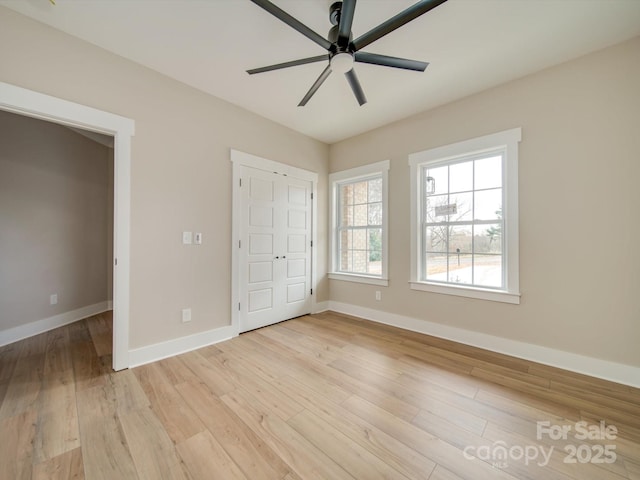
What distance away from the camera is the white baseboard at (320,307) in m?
4.12

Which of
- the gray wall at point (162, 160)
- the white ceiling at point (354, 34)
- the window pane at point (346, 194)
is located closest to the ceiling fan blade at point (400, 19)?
the white ceiling at point (354, 34)

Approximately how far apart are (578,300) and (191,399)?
A: 3.41 m

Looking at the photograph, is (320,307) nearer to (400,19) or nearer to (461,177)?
(461,177)

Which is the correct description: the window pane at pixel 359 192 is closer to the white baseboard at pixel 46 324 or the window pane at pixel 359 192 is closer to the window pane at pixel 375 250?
the window pane at pixel 375 250

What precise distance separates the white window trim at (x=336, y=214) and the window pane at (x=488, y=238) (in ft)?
3.58

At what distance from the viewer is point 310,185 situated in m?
4.04

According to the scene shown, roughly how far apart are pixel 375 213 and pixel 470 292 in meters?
1.65

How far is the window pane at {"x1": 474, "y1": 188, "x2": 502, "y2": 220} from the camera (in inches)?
109

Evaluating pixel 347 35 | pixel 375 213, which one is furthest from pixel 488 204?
pixel 347 35

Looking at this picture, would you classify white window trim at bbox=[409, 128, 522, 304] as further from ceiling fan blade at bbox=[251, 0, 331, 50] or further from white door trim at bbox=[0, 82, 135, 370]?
white door trim at bbox=[0, 82, 135, 370]

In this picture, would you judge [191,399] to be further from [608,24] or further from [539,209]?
[608,24]

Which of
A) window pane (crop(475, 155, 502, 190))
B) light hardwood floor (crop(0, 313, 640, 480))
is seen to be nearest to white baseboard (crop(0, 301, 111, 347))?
light hardwood floor (crop(0, 313, 640, 480))

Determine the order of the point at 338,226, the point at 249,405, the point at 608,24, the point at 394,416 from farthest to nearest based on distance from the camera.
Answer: the point at 338,226 < the point at 608,24 < the point at 249,405 < the point at 394,416

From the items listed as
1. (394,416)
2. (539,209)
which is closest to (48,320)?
(394,416)
